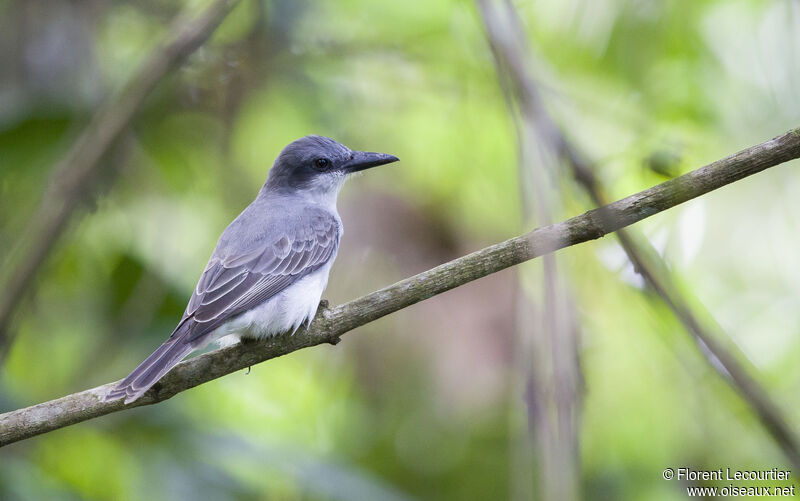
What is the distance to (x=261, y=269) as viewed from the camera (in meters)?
4.09

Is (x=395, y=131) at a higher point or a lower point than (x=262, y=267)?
higher

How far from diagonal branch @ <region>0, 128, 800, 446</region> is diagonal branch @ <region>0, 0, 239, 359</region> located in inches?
13.0

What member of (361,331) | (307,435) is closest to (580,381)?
(361,331)

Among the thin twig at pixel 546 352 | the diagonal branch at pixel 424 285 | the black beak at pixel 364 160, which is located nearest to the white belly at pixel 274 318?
the diagonal branch at pixel 424 285

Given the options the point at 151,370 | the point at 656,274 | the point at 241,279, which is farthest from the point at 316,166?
the point at 656,274

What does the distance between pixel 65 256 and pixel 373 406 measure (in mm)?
1967

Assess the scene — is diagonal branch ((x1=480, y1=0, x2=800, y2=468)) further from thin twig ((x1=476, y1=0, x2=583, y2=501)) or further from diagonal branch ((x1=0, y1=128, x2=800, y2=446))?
diagonal branch ((x1=0, y1=128, x2=800, y2=446))

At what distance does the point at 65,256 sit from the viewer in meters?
4.46

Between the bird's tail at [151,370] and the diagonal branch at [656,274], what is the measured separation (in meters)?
1.80

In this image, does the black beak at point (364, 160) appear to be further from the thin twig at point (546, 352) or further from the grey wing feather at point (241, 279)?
the thin twig at point (546, 352)

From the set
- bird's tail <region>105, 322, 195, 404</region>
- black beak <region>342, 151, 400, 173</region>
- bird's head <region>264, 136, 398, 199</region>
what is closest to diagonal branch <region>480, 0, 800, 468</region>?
Result: bird's tail <region>105, 322, 195, 404</region>

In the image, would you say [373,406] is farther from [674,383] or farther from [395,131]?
[395,131]

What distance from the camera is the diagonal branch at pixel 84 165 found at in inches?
105

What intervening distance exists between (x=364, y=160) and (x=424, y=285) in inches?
75.7
